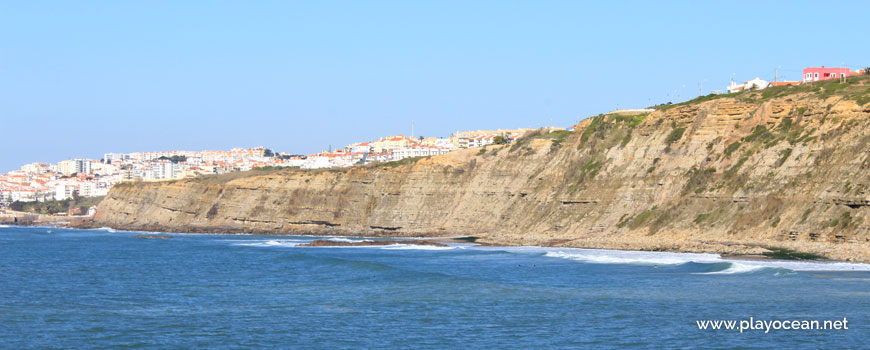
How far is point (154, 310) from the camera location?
104 feet

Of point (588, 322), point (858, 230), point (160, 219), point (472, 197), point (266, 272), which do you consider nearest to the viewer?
point (588, 322)

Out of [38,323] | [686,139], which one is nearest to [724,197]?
[686,139]

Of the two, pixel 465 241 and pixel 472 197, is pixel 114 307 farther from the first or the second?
pixel 472 197

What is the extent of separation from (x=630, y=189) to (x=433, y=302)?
35.0 meters

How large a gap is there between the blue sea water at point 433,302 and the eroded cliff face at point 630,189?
16.7ft

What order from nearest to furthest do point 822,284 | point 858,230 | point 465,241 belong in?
1. point 822,284
2. point 858,230
3. point 465,241

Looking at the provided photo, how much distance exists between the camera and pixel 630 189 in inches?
2571

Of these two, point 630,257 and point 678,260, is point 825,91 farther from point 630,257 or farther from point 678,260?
point 678,260

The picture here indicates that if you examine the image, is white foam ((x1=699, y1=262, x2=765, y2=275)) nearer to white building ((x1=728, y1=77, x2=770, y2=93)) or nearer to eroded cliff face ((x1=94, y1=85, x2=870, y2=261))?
eroded cliff face ((x1=94, y1=85, x2=870, y2=261))

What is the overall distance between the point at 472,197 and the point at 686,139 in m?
21.9

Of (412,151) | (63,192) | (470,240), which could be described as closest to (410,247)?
(470,240)

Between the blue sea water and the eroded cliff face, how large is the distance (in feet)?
16.7

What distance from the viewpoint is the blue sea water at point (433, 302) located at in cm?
2517

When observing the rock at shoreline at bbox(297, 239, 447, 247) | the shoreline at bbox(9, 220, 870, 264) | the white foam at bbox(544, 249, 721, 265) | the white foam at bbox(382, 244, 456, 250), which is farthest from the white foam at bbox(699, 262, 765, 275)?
the rock at shoreline at bbox(297, 239, 447, 247)
